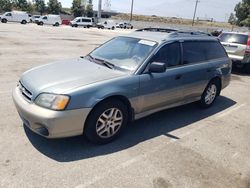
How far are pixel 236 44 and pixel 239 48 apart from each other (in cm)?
24

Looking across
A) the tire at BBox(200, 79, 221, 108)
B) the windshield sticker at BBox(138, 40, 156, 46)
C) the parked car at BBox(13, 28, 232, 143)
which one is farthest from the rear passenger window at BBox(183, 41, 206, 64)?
the windshield sticker at BBox(138, 40, 156, 46)

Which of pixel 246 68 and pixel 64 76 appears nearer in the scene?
pixel 64 76

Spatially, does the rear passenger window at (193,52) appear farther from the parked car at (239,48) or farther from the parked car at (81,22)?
the parked car at (81,22)

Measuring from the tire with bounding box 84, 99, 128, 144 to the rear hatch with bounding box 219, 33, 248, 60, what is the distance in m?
8.16

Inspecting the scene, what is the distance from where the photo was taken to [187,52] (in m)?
5.32

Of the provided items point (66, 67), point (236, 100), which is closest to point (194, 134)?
point (66, 67)

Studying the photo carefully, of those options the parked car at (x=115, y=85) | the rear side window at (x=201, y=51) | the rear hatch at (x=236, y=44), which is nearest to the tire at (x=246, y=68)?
the rear hatch at (x=236, y=44)

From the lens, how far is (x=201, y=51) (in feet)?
19.0

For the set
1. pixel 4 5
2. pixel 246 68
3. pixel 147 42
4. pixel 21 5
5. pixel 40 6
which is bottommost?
pixel 40 6

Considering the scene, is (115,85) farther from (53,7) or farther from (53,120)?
(53,7)

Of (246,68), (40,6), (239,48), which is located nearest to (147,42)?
(239,48)

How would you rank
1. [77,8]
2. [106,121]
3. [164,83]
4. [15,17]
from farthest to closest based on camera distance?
[77,8] < [15,17] < [164,83] < [106,121]

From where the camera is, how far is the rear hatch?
35.6 ft

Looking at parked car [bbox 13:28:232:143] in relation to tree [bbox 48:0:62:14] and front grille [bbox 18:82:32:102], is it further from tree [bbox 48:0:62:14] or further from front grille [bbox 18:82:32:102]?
tree [bbox 48:0:62:14]
